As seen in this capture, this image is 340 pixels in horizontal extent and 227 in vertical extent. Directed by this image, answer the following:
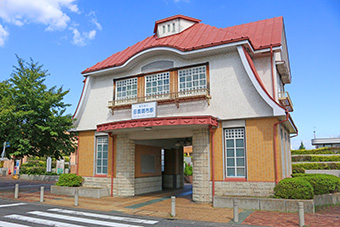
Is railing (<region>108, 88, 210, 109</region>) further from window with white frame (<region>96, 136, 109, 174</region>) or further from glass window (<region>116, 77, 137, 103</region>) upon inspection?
window with white frame (<region>96, 136, 109, 174</region>)

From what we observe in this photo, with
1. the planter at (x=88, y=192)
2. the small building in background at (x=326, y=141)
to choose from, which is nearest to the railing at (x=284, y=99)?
the planter at (x=88, y=192)

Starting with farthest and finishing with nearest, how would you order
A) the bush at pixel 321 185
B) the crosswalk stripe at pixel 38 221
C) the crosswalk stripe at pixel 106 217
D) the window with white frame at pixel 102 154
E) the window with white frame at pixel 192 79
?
1. the window with white frame at pixel 102 154
2. the window with white frame at pixel 192 79
3. the bush at pixel 321 185
4. the crosswalk stripe at pixel 106 217
5. the crosswalk stripe at pixel 38 221

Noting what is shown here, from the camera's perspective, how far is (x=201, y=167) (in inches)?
564

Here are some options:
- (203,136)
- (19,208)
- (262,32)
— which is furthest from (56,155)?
(262,32)

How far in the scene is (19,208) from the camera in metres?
13.0

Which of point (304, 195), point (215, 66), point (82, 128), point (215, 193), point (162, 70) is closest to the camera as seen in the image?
point (304, 195)

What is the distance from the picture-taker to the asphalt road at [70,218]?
391 inches

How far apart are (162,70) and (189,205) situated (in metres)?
7.71

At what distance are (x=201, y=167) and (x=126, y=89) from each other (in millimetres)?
7012

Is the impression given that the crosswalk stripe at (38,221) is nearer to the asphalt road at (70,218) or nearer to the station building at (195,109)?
the asphalt road at (70,218)

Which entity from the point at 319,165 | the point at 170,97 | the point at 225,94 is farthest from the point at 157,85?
the point at 319,165

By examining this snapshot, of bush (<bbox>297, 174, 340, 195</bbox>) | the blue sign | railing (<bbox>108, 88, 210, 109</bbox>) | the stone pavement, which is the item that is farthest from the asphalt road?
railing (<bbox>108, 88, 210, 109</bbox>)

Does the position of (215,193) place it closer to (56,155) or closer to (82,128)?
(82,128)

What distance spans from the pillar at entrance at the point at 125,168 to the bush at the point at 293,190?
27.8ft
